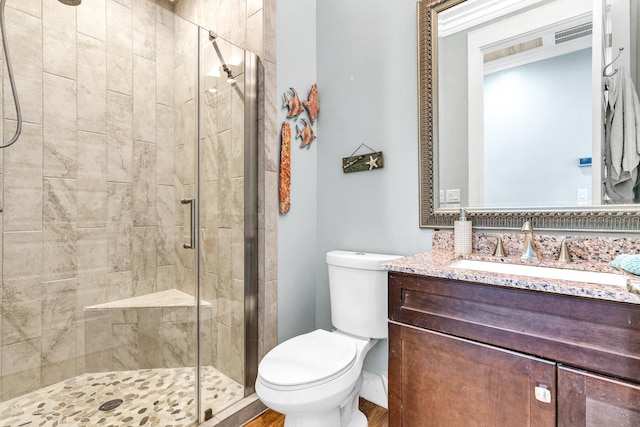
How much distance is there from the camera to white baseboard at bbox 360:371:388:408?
1663mm

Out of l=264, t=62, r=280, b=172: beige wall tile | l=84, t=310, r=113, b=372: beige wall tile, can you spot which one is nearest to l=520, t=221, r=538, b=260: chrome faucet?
l=264, t=62, r=280, b=172: beige wall tile

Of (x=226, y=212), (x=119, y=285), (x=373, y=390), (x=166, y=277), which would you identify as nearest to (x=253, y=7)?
(x=226, y=212)

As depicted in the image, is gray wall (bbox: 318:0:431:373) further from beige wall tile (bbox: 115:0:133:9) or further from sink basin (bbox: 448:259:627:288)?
beige wall tile (bbox: 115:0:133:9)

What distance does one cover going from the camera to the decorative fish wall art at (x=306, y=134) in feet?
6.10

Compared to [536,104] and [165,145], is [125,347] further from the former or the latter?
[536,104]

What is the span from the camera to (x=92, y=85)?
152 centimetres

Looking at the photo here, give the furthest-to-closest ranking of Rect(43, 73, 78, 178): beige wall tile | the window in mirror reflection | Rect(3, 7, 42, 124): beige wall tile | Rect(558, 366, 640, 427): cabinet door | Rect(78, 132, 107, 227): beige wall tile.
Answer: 1. Rect(78, 132, 107, 227): beige wall tile
2. Rect(43, 73, 78, 178): beige wall tile
3. Rect(3, 7, 42, 124): beige wall tile
4. the window in mirror reflection
5. Rect(558, 366, 640, 427): cabinet door

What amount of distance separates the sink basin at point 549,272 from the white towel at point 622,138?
0.32 m

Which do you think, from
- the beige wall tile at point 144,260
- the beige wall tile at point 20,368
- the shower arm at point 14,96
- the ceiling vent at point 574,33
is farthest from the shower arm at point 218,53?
the beige wall tile at point 20,368

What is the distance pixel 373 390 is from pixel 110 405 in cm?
135

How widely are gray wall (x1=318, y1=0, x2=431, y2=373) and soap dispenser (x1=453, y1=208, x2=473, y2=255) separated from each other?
0.60ft

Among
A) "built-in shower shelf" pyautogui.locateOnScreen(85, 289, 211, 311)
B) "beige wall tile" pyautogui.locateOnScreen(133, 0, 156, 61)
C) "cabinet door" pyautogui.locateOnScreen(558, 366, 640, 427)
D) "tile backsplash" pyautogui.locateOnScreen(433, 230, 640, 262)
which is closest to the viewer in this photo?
"cabinet door" pyautogui.locateOnScreen(558, 366, 640, 427)

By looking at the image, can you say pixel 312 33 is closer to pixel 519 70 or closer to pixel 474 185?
pixel 519 70

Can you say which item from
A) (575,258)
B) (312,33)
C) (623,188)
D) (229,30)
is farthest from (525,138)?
(229,30)
